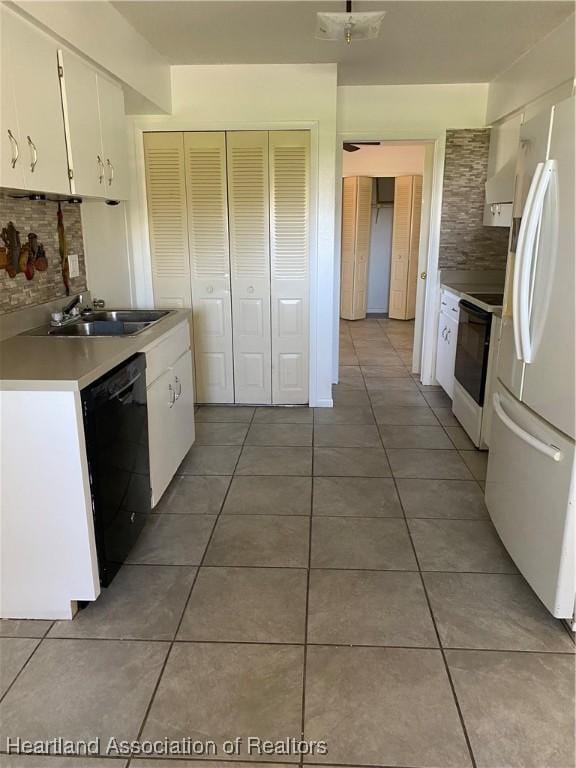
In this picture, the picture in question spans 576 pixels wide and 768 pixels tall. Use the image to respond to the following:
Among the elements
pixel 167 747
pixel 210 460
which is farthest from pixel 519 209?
pixel 167 747

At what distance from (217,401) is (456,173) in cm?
264

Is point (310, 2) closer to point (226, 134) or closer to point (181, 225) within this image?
point (226, 134)

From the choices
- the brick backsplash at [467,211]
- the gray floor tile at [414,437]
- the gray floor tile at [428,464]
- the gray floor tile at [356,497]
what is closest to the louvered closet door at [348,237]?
the brick backsplash at [467,211]

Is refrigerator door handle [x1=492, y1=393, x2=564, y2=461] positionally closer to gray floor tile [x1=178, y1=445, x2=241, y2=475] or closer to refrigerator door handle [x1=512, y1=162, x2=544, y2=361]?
refrigerator door handle [x1=512, y1=162, x2=544, y2=361]

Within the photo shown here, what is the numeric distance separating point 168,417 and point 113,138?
1480 millimetres

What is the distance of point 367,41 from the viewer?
3201 millimetres

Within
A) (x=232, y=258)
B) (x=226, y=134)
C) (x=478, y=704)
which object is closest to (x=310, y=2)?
(x=226, y=134)

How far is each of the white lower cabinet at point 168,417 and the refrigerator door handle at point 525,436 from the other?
60.7 inches

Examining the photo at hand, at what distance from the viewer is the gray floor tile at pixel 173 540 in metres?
2.35

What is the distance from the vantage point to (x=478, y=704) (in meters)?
1.63

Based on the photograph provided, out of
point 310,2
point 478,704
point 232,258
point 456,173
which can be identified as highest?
point 310,2

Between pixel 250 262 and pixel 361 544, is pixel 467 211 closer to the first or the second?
pixel 250 262

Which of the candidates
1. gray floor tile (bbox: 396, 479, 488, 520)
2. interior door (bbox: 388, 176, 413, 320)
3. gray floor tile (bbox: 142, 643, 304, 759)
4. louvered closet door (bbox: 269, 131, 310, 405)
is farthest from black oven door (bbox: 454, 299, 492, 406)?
interior door (bbox: 388, 176, 413, 320)

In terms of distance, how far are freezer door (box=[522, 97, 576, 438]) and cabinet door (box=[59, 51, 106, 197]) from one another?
1.91m
